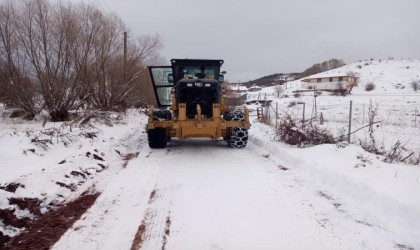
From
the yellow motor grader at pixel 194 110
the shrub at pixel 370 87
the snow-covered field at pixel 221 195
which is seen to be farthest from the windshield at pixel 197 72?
the shrub at pixel 370 87

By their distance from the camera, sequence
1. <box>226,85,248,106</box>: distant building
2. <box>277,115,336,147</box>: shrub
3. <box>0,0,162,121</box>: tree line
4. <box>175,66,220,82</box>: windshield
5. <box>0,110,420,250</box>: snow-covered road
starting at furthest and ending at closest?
<box>226,85,248,106</box>: distant building, <box>0,0,162,121</box>: tree line, <box>175,66,220,82</box>: windshield, <box>277,115,336,147</box>: shrub, <box>0,110,420,250</box>: snow-covered road

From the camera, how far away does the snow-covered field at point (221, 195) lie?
4395 mm

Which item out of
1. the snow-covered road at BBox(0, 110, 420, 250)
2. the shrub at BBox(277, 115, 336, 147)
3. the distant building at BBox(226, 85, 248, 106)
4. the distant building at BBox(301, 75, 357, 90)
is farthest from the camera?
the distant building at BBox(301, 75, 357, 90)

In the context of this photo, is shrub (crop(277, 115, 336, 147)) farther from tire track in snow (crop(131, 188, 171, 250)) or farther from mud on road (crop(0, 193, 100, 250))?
mud on road (crop(0, 193, 100, 250))

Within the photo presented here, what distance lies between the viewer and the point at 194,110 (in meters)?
11.4

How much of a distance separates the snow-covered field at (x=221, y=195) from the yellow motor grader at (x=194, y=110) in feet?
3.18

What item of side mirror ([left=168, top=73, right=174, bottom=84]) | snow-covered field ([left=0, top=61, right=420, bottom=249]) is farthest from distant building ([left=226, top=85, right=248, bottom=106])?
snow-covered field ([left=0, top=61, right=420, bottom=249])

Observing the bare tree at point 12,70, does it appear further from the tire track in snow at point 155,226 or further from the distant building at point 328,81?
the distant building at point 328,81

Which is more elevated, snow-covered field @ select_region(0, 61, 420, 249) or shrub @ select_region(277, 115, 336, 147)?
shrub @ select_region(277, 115, 336, 147)

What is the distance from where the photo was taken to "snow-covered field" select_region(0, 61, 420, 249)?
4.39m

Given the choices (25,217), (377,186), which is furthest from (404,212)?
(25,217)

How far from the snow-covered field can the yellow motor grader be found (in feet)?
3.18

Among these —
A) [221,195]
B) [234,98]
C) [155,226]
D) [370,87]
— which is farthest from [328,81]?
[155,226]

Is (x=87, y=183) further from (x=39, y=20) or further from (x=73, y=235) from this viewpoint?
(x=39, y=20)
